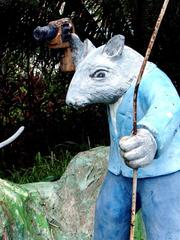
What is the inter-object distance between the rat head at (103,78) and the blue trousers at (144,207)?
0.21 metres

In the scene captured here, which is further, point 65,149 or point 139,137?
point 65,149

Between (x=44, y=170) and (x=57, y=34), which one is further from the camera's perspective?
(x=44, y=170)

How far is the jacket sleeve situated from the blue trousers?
0.13 m

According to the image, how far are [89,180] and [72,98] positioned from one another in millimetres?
1269

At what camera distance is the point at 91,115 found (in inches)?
164

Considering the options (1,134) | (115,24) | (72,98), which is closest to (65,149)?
(1,134)

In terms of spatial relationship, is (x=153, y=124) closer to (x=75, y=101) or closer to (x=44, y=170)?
(x=75, y=101)

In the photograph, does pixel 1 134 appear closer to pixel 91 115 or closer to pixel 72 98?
pixel 91 115

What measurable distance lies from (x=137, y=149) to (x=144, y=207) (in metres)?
0.29

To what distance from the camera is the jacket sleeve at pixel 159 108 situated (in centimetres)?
156

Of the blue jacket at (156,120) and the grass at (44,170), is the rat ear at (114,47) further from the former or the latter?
the grass at (44,170)

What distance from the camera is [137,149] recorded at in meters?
1.51

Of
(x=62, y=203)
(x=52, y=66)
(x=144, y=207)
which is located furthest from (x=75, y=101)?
(x=52, y=66)

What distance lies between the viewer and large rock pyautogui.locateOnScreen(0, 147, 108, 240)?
2.67 metres
